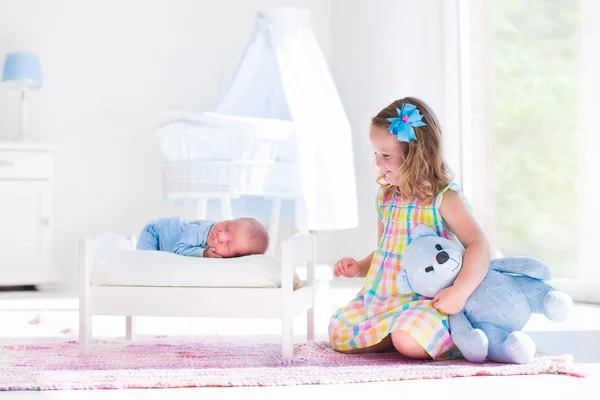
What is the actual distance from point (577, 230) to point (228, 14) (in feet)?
8.11

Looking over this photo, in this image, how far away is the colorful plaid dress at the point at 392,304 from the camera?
1.93 meters

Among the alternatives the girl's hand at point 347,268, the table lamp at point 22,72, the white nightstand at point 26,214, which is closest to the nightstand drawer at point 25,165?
the white nightstand at point 26,214

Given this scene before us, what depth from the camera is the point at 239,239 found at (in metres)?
2.11

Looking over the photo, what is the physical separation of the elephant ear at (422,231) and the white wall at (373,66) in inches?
76.6

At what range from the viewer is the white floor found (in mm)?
1551

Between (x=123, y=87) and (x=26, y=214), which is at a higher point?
(x=123, y=87)

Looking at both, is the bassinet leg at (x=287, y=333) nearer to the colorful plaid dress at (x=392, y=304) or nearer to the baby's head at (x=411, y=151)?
the colorful plaid dress at (x=392, y=304)

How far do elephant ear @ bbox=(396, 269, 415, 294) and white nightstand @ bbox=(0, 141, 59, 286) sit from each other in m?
2.71

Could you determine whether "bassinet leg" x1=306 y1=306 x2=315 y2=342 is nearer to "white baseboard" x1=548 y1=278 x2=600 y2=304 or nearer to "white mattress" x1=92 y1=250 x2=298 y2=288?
"white mattress" x1=92 y1=250 x2=298 y2=288

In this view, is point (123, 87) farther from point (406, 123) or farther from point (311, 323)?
point (406, 123)

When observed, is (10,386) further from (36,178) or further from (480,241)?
(36,178)

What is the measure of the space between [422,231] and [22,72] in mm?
3030

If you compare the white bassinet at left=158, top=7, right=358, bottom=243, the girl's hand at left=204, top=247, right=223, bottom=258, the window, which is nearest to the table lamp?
the white bassinet at left=158, top=7, right=358, bottom=243

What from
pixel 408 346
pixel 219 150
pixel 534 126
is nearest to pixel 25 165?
pixel 219 150
